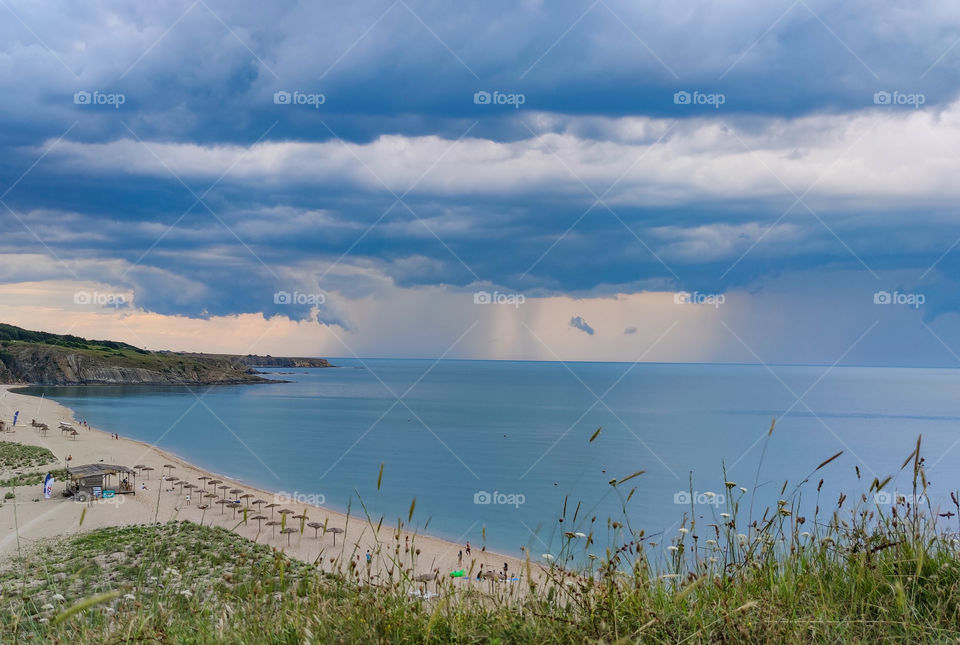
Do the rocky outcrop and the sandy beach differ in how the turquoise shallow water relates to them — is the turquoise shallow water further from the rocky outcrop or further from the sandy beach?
the rocky outcrop

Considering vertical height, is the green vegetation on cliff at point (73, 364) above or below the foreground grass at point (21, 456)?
above

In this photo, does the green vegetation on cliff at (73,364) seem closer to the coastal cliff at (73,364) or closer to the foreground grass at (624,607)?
the coastal cliff at (73,364)

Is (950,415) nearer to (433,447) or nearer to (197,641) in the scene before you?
(433,447)

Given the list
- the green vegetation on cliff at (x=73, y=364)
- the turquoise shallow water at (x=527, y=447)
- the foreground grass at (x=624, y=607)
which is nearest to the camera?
the foreground grass at (x=624, y=607)

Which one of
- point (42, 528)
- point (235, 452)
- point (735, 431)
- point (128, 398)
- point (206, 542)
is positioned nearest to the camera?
point (206, 542)

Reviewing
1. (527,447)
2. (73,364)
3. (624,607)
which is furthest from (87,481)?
(73,364)

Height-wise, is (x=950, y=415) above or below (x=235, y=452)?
above

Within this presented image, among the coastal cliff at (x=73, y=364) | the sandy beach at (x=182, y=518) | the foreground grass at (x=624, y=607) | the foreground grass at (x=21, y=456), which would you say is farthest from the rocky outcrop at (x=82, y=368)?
the foreground grass at (x=624, y=607)

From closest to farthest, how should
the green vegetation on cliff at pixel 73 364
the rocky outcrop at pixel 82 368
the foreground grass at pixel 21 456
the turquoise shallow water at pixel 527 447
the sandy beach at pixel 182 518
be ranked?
the sandy beach at pixel 182 518
the turquoise shallow water at pixel 527 447
the foreground grass at pixel 21 456
the rocky outcrop at pixel 82 368
the green vegetation on cliff at pixel 73 364

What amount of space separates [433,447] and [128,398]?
3618 inches

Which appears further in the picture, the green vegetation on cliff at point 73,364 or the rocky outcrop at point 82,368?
the green vegetation on cliff at point 73,364

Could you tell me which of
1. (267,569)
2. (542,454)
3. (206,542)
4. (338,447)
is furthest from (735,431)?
(267,569)

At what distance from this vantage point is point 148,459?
5456cm

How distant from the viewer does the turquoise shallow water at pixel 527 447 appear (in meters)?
41.0
